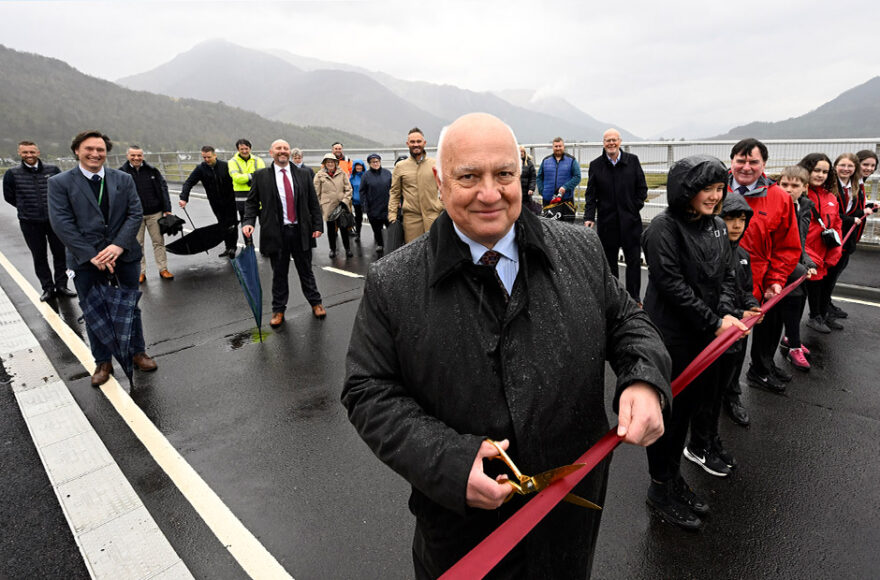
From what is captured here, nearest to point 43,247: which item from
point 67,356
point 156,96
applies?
point 67,356

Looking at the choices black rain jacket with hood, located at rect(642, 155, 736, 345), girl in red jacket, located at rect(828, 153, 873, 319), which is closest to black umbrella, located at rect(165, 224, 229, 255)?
black rain jacket with hood, located at rect(642, 155, 736, 345)

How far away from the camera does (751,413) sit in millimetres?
3762

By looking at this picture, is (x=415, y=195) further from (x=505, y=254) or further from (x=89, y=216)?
(x=505, y=254)

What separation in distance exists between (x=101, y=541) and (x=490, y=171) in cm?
288

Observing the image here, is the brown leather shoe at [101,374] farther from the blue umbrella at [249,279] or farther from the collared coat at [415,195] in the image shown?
the collared coat at [415,195]

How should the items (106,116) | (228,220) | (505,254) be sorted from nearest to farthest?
1. (505,254)
2. (228,220)
3. (106,116)

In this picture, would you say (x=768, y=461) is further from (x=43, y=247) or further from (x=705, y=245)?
(x=43, y=247)

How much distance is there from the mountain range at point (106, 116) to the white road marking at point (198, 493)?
98.7 metres

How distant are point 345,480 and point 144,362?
2.86 meters

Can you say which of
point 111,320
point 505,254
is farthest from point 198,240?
point 505,254

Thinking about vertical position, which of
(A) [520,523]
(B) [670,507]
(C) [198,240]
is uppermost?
(A) [520,523]

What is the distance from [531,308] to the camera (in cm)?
140

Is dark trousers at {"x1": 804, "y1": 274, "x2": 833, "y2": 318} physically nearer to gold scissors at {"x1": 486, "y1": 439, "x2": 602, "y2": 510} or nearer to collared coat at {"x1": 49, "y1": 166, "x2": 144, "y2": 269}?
gold scissors at {"x1": 486, "y1": 439, "x2": 602, "y2": 510}

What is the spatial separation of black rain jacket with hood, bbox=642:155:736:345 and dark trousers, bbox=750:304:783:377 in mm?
1572
